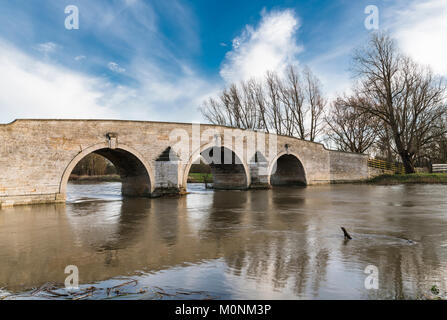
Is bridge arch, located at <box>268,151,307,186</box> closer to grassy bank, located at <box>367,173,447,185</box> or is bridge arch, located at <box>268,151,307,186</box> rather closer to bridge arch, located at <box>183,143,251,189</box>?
bridge arch, located at <box>183,143,251,189</box>

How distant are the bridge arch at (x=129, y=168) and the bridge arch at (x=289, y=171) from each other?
11.7 m

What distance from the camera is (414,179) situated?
84.1 ft

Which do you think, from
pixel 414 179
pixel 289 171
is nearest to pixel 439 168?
pixel 414 179

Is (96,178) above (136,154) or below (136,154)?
below

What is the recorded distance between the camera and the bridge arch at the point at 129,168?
14370 mm

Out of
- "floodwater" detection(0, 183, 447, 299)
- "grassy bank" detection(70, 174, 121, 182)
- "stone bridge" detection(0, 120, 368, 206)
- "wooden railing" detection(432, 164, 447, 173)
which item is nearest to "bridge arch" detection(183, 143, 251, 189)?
"stone bridge" detection(0, 120, 368, 206)

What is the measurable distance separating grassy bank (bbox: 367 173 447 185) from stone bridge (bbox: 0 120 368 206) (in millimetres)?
8130

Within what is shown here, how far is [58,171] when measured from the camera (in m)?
13.7

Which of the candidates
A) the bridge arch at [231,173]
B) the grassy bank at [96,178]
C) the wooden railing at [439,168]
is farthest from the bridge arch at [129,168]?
the wooden railing at [439,168]

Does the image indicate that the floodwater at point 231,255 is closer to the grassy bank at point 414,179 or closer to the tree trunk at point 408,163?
the grassy bank at point 414,179

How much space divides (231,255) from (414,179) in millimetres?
26047

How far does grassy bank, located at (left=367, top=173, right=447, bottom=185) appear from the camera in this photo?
971 inches

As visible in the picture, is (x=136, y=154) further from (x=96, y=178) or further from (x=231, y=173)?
(x=96, y=178)
